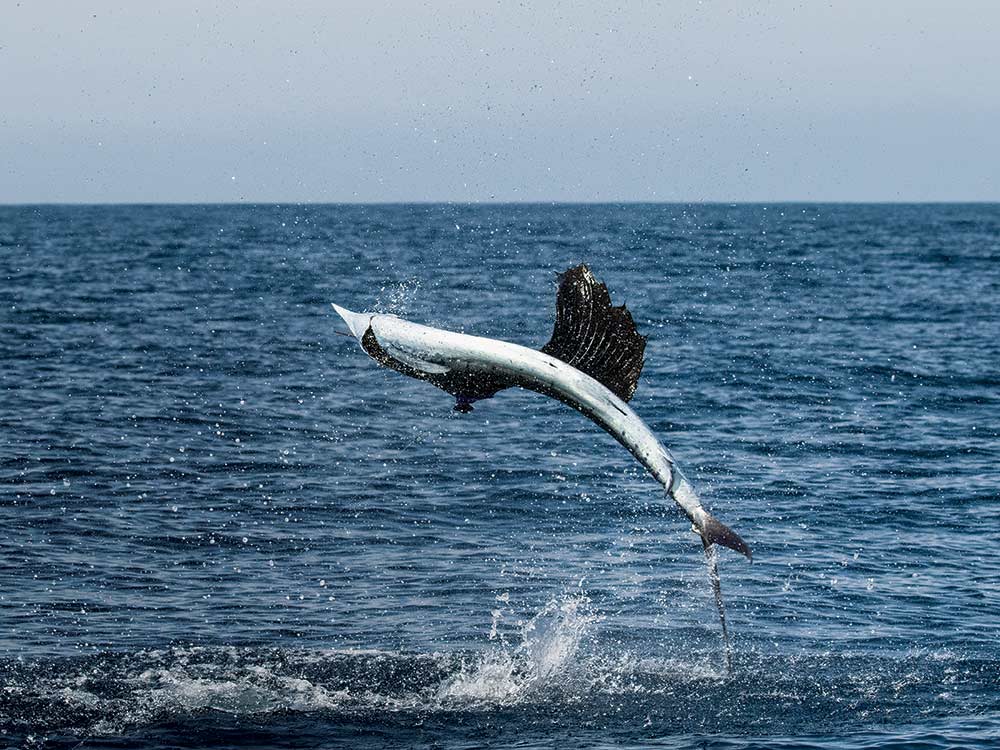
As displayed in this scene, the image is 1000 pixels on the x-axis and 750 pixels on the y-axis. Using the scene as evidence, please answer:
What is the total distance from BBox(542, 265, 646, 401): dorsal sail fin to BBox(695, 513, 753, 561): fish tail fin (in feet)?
4.02

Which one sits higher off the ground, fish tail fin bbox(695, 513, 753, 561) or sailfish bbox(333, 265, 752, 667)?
sailfish bbox(333, 265, 752, 667)

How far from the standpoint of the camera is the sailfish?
33.6ft

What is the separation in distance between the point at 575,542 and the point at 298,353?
22.2 metres

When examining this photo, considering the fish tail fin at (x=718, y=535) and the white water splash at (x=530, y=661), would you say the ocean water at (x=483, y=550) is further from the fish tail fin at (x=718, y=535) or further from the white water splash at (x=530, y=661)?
the fish tail fin at (x=718, y=535)

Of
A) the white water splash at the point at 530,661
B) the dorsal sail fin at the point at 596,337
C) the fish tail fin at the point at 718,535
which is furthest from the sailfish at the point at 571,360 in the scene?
the white water splash at the point at 530,661

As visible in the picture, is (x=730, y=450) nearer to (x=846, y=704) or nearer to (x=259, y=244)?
(x=846, y=704)

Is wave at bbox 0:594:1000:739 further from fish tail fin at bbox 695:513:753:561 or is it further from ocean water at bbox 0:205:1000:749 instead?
fish tail fin at bbox 695:513:753:561

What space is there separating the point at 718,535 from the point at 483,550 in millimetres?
12311

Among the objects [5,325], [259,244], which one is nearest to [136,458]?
[5,325]

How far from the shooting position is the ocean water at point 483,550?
1500 centimetres

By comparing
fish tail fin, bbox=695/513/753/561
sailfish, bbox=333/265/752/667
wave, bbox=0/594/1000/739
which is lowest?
wave, bbox=0/594/1000/739

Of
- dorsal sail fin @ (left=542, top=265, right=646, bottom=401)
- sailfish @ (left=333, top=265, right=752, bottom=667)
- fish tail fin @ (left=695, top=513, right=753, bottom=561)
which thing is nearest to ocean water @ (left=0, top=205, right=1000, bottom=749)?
sailfish @ (left=333, top=265, right=752, bottom=667)

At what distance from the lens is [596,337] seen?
1047 cm

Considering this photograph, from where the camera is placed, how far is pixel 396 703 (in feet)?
49.5
